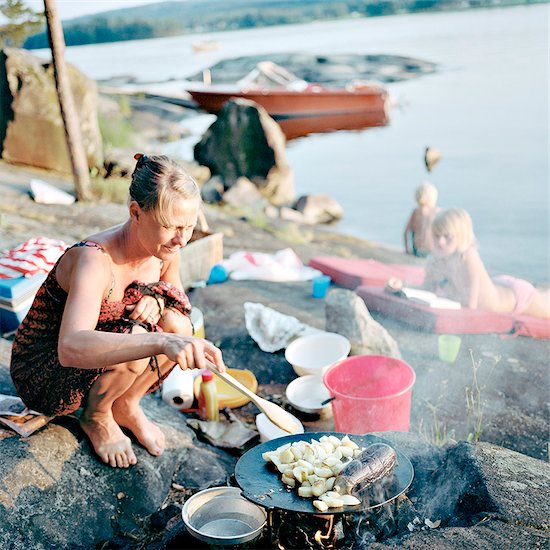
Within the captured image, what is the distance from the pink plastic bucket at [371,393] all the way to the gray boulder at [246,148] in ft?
34.1

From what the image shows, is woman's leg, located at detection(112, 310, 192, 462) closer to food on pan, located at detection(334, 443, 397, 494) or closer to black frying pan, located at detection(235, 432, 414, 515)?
black frying pan, located at detection(235, 432, 414, 515)

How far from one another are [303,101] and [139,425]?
70.6ft

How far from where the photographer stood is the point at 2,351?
13.0ft

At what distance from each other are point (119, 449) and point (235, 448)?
0.80 metres

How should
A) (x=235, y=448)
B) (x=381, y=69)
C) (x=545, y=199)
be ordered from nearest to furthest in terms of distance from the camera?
(x=235, y=448) < (x=545, y=199) < (x=381, y=69)

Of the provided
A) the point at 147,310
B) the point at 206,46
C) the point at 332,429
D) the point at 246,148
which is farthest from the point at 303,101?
the point at 206,46

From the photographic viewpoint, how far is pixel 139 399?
10.8 feet

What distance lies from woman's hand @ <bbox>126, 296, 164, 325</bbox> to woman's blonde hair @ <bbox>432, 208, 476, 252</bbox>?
277cm

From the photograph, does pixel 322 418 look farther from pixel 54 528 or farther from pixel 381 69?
pixel 381 69

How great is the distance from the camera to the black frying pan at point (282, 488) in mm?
2465

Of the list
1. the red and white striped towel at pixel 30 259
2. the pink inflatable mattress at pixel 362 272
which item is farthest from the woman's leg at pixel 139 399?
the pink inflatable mattress at pixel 362 272

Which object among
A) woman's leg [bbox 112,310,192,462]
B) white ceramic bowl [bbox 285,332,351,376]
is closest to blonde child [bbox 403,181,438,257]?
white ceramic bowl [bbox 285,332,351,376]

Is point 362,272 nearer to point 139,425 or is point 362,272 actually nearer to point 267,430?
point 267,430

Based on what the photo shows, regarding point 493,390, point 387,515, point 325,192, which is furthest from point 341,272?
point 325,192
